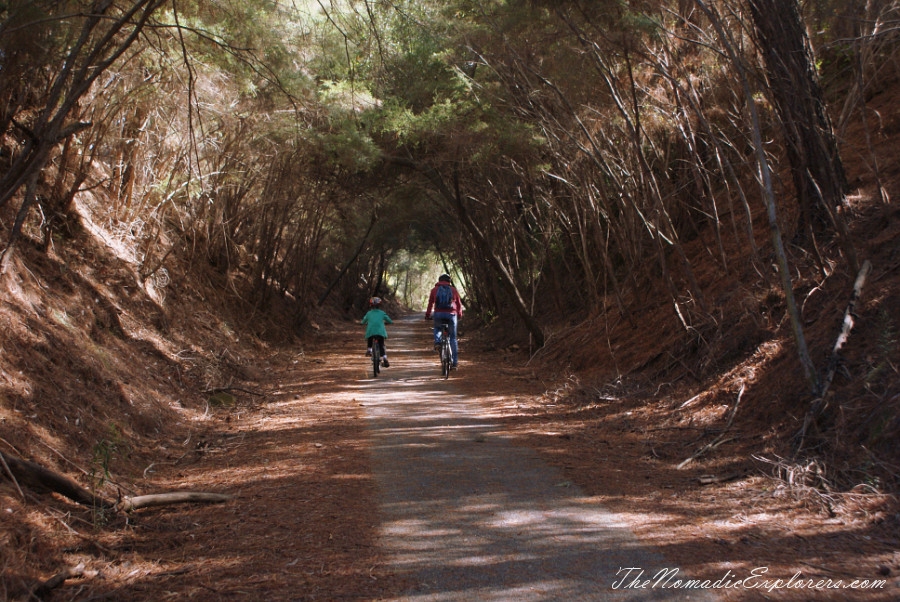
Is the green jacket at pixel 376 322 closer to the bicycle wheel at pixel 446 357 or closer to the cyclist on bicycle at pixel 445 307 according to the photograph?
the cyclist on bicycle at pixel 445 307

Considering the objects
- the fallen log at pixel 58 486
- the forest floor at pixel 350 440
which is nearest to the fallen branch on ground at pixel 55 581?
the forest floor at pixel 350 440

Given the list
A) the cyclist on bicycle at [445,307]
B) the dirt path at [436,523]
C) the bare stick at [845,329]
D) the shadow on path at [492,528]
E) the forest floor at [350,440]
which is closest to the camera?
the shadow on path at [492,528]

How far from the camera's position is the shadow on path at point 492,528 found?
361 centimetres

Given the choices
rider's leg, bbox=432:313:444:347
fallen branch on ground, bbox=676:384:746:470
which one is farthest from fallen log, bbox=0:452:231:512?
rider's leg, bbox=432:313:444:347

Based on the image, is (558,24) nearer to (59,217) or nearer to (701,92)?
(701,92)

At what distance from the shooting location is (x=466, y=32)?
11359 millimetres

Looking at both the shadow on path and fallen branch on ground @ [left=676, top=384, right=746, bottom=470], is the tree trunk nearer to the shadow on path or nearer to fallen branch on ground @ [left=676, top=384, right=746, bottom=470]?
fallen branch on ground @ [left=676, top=384, right=746, bottom=470]

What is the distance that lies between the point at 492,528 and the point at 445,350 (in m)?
8.20

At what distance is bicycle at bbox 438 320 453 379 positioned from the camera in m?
12.6

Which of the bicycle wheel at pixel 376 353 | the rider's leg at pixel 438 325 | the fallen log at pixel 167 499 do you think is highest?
the rider's leg at pixel 438 325

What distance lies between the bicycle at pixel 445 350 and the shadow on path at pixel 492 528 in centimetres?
477

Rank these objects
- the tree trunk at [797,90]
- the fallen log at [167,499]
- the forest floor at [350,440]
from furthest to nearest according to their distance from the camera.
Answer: the tree trunk at [797,90] → the fallen log at [167,499] → the forest floor at [350,440]

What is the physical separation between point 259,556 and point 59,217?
25.8 feet

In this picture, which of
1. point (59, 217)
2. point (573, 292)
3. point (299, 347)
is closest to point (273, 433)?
point (59, 217)
